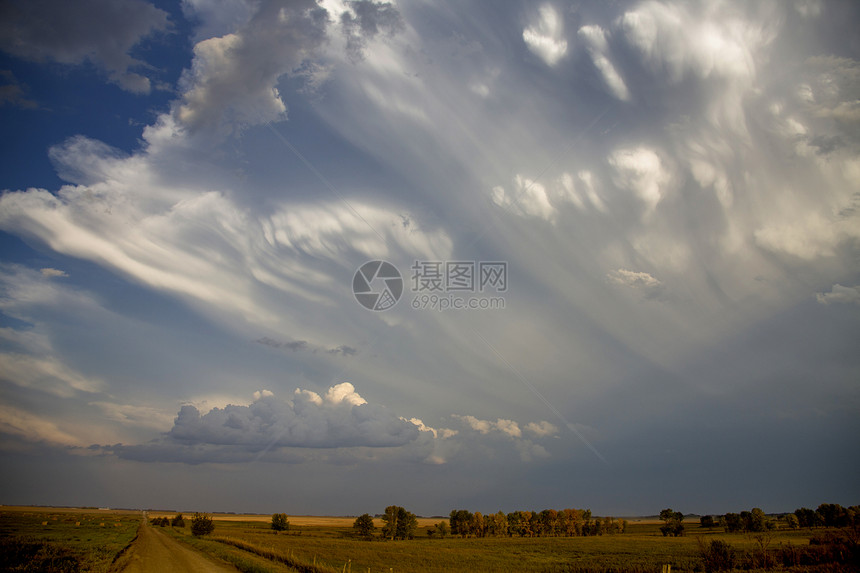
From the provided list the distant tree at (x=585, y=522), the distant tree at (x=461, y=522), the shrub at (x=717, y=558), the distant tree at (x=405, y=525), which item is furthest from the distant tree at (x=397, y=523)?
the shrub at (x=717, y=558)

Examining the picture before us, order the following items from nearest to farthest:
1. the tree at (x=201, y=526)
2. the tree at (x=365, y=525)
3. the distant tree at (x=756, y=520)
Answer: the tree at (x=201, y=526)
the tree at (x=365, y=525)
the distant tree at (x=756, y=520)

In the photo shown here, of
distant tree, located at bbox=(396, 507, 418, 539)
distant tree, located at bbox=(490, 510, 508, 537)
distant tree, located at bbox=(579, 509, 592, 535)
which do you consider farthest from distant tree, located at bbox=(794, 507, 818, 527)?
distant tree, located at bbox=(396, 507, 418, 539)

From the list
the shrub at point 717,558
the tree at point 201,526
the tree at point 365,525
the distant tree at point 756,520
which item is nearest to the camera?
the shrub at point 717,558

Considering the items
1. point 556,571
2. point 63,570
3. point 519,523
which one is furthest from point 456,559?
point 519,523

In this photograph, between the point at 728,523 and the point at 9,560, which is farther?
the point at 728,523

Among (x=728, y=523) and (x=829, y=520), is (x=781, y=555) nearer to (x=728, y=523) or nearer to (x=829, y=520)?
(x=728, y=523)

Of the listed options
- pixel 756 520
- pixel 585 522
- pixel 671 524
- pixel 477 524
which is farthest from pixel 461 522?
pixel 756 520

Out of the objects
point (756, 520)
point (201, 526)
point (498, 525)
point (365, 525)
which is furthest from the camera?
point (498, 525)

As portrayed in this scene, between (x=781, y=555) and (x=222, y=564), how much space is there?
49598mm

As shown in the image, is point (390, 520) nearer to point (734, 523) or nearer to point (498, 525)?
point (498, 525)

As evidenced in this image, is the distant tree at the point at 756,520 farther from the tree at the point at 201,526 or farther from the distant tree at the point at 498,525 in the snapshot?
the tree at the point at 201,526

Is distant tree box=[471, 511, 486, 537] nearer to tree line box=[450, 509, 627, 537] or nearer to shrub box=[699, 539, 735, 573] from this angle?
tree line box=[450, 509, 627, 537]

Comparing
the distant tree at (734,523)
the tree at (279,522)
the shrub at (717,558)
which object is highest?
the shrub at (717,558)

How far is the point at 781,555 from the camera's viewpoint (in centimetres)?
3838
